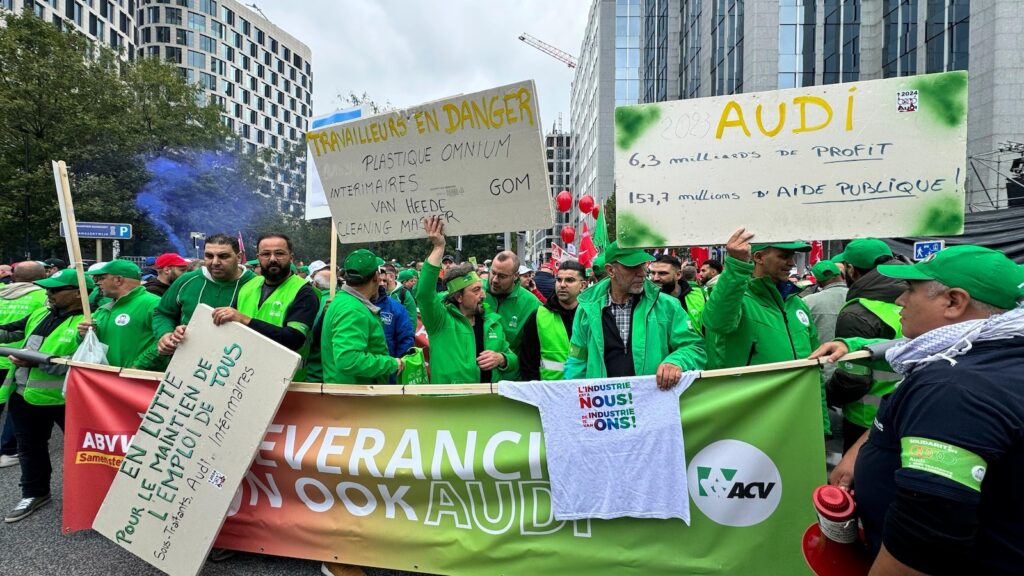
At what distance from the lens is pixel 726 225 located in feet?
9.11

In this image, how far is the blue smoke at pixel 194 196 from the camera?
27.2m

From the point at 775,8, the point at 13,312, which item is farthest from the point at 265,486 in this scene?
the point at 775,8

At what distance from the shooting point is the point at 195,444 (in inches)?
127

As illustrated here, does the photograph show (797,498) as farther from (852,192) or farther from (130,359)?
(130,359)

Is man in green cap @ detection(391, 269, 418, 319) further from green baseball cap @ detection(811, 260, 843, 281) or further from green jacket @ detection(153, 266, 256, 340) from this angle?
green baseball cap @ detection(811, 260, 843, 281)

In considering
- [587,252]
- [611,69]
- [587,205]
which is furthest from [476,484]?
[611,69]

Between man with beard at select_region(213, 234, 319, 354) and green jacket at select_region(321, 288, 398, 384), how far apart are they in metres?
0.18

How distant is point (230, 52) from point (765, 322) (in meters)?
86.1

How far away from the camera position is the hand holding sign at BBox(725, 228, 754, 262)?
272cm

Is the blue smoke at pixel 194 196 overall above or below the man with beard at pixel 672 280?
above

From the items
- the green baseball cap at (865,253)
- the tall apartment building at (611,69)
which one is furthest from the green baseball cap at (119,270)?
the tall apartment building at (611,69)

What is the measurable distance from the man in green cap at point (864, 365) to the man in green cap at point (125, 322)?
4.50 metres

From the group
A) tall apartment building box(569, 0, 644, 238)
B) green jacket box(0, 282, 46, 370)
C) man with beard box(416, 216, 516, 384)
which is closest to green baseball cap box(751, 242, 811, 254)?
man with beard box(416, 216, 516, 384)

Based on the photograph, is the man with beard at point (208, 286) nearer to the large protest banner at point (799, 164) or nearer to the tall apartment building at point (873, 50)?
the large protest banner at point (799, 164)
